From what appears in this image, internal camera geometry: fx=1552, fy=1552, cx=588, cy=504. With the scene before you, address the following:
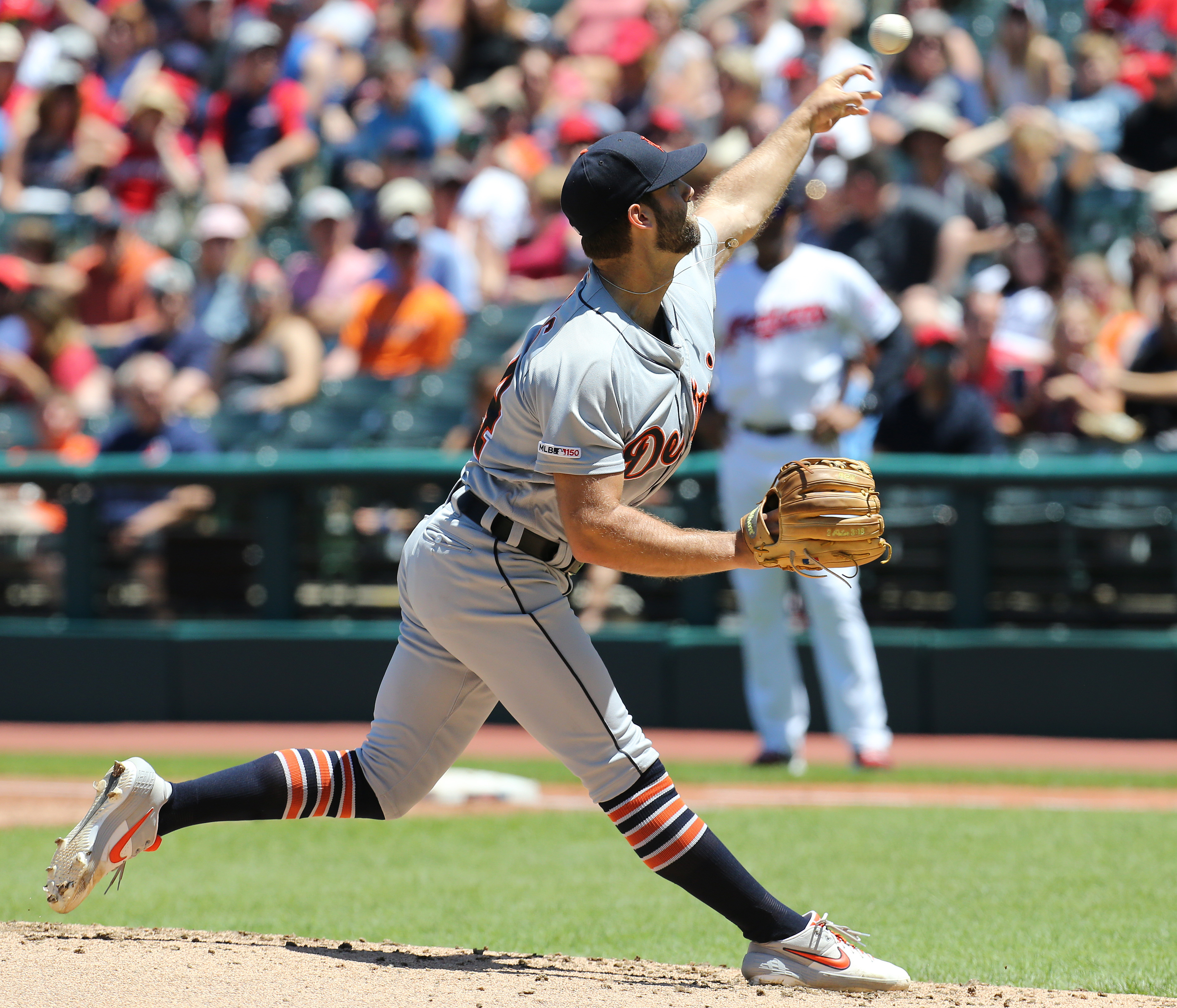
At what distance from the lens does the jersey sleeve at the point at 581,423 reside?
3297mm

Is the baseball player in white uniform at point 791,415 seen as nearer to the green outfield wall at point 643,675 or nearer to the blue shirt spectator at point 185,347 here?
the green outfield wall at point 643,675

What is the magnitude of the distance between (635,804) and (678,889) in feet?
5.60

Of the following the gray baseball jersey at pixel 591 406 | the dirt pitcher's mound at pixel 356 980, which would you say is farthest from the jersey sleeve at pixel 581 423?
the dirt pitcher's mound at pixel 356 980

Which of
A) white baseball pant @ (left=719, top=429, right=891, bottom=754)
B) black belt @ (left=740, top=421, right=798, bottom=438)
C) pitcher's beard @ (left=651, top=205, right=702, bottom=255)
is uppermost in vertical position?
pitcher's beard @ (left=651, top=205, right=702, bottom=255)

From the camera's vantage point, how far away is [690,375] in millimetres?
3574

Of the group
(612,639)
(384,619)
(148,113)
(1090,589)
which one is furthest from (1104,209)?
(148,113)

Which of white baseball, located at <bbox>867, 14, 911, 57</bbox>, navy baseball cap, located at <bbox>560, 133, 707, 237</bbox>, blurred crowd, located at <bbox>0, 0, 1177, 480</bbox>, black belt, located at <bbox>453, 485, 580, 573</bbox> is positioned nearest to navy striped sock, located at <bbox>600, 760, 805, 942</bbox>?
black belt, located at <bbox>453, 485, 580, 573</bbox>

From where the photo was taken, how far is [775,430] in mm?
6715

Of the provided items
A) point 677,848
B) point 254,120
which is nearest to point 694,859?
point 677,848

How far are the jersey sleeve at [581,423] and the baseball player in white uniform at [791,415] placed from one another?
341cm

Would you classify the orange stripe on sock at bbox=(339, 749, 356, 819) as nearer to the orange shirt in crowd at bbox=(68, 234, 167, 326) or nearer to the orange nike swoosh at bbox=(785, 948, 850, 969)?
the orange nike swoosh at bbox=(785, 948, 850, 969)

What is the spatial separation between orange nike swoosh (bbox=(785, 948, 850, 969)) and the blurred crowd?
→ 384 centimetres

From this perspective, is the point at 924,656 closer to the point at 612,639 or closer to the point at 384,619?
the point at 612,639

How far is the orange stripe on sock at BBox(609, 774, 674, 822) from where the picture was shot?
349 centimetres
